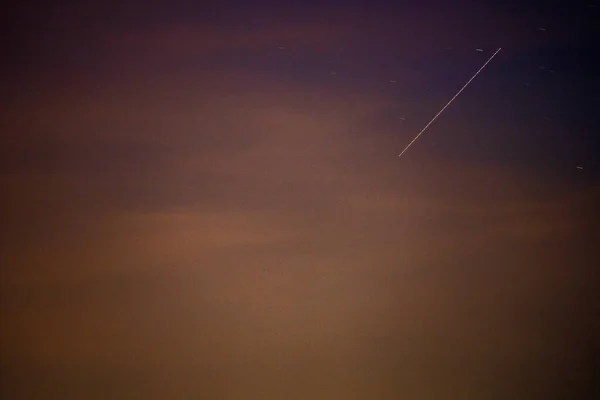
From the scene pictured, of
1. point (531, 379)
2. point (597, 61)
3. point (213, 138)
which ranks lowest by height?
point (531, 379)

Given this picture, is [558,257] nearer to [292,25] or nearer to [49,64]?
[292,25]

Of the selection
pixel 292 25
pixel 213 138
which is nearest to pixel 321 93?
pixel 292 25

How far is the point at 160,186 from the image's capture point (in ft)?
9.40

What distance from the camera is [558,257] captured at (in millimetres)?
3113

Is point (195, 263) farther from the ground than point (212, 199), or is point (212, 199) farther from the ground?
point (212, 199)

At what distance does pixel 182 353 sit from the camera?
2.86m

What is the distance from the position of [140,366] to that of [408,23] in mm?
1841

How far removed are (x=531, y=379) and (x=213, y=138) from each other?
5.73ft

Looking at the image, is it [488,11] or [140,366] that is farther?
[488,11]

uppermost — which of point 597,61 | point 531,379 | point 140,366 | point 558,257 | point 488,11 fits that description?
point 488,11

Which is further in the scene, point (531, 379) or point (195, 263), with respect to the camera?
point (531, 379)

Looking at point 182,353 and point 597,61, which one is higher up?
point 597,61

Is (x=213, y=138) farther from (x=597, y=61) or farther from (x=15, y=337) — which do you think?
(x=597, y=61)

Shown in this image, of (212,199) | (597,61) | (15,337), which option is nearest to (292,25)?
(212,199)
